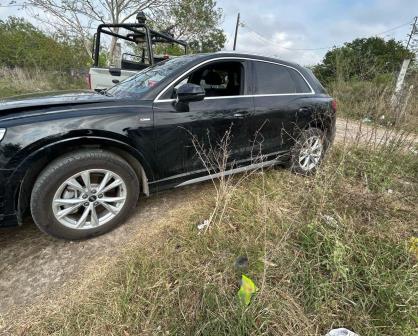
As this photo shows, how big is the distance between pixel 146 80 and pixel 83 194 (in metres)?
1.33

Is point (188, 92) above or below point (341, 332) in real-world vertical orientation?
above

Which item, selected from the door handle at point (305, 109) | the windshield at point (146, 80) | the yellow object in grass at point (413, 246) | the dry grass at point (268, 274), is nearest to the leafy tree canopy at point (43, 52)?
the windshield at point (146, 80)

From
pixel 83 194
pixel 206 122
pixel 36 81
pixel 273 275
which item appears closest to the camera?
pixel 273 275

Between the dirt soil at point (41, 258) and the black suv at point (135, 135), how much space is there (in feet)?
0.43

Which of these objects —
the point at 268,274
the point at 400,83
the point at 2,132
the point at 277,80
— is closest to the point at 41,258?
the point at 2,132

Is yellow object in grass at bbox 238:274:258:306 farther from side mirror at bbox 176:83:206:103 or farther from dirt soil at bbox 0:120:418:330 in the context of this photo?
side mirror at bbox 176:83:206:103

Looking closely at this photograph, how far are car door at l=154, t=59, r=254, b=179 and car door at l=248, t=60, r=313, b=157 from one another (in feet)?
0.56

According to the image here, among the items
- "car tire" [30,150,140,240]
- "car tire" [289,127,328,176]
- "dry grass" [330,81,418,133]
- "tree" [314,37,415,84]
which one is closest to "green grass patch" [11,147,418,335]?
"car tire" [30,150,140,240]

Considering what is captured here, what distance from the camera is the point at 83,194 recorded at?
Result: 7.31ft

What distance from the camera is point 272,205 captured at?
2.68 meters

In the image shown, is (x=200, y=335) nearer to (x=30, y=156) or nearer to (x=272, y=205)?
(x=272, y=205)

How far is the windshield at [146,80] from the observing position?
2651mm

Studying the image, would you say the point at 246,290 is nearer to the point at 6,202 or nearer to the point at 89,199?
the point at 89,199

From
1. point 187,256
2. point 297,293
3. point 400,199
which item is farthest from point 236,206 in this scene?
point 400,199
